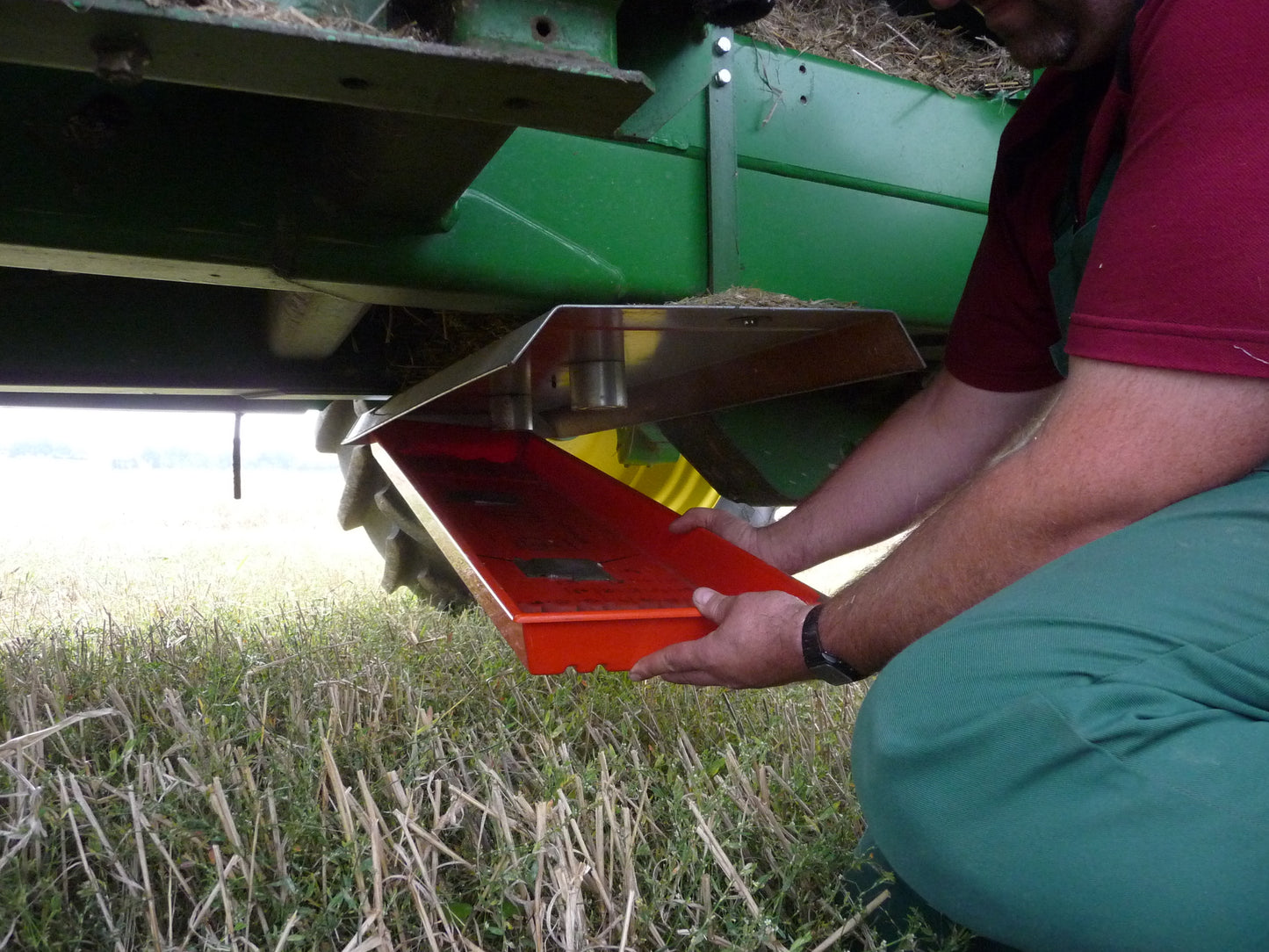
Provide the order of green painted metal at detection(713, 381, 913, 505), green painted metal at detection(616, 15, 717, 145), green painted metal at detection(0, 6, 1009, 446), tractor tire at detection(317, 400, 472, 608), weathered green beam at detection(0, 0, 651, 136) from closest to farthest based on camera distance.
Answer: weathered green beam at detection(0, 0, 651, 136), green painted metal at detection(0, 6, 1009, 446), green painted metal at detection(616, 15, 717, 145), green painted metal at detection(713, 381, 913, 505), tractor tire at detection(317, 400, 472, 608)

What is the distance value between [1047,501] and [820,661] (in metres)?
0.36

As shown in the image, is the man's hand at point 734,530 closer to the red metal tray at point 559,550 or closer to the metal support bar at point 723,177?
the red metal tray at point 559,550

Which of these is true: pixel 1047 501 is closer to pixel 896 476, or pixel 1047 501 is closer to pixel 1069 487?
pixel 1069 487

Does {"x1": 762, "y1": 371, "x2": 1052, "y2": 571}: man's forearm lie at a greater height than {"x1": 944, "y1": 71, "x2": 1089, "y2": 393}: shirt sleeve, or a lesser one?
lesser

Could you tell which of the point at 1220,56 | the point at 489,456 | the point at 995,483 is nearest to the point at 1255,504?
the point at 995,483

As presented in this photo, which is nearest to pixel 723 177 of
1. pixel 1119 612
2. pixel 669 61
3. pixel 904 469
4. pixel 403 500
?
pixel 669 61

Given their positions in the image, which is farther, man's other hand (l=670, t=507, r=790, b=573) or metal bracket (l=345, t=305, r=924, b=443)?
man's other hand (l=670, t=507, r=790, b=573)

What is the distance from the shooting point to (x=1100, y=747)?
39.9 inches

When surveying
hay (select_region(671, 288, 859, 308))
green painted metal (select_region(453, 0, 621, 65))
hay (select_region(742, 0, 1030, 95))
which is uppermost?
hay (select_region(742, 0, 1030, 95))

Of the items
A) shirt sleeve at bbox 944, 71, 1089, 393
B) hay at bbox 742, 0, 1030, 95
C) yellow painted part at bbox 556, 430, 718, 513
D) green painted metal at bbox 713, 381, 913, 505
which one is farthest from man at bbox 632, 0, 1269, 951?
yellow painted part at bbox 556, 430, 718, 513

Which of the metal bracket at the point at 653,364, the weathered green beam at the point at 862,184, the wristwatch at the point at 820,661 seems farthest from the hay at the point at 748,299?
the wristwatch at the point at 820,661

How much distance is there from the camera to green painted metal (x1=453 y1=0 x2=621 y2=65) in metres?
0.87

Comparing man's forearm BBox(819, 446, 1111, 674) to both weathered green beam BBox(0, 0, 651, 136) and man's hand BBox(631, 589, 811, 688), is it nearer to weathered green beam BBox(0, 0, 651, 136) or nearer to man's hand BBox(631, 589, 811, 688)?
man's hand BBox(631, 589, 811, 688)

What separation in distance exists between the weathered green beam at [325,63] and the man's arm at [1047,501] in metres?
0.65
